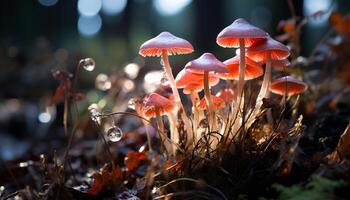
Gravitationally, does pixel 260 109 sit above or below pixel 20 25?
above

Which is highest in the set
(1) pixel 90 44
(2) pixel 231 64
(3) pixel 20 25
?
(2) pixel 231 64

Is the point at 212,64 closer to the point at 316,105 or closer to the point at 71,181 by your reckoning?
the point at 71,181

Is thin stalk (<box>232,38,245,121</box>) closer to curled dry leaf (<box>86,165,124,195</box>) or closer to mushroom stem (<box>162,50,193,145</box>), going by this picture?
mushroom stem (<box>162,50,193,145</box>)

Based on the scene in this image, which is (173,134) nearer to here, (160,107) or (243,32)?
(160,107)

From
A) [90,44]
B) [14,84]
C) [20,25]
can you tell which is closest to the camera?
[14,84]

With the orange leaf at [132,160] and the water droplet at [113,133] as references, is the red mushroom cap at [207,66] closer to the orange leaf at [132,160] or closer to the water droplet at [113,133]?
the water droplet at [113,133]

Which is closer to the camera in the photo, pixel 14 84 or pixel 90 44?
pixel 14 84

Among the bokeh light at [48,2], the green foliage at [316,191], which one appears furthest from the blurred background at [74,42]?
the green foliage at [316,191]

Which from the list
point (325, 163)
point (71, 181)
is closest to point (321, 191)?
point (325, 163)
